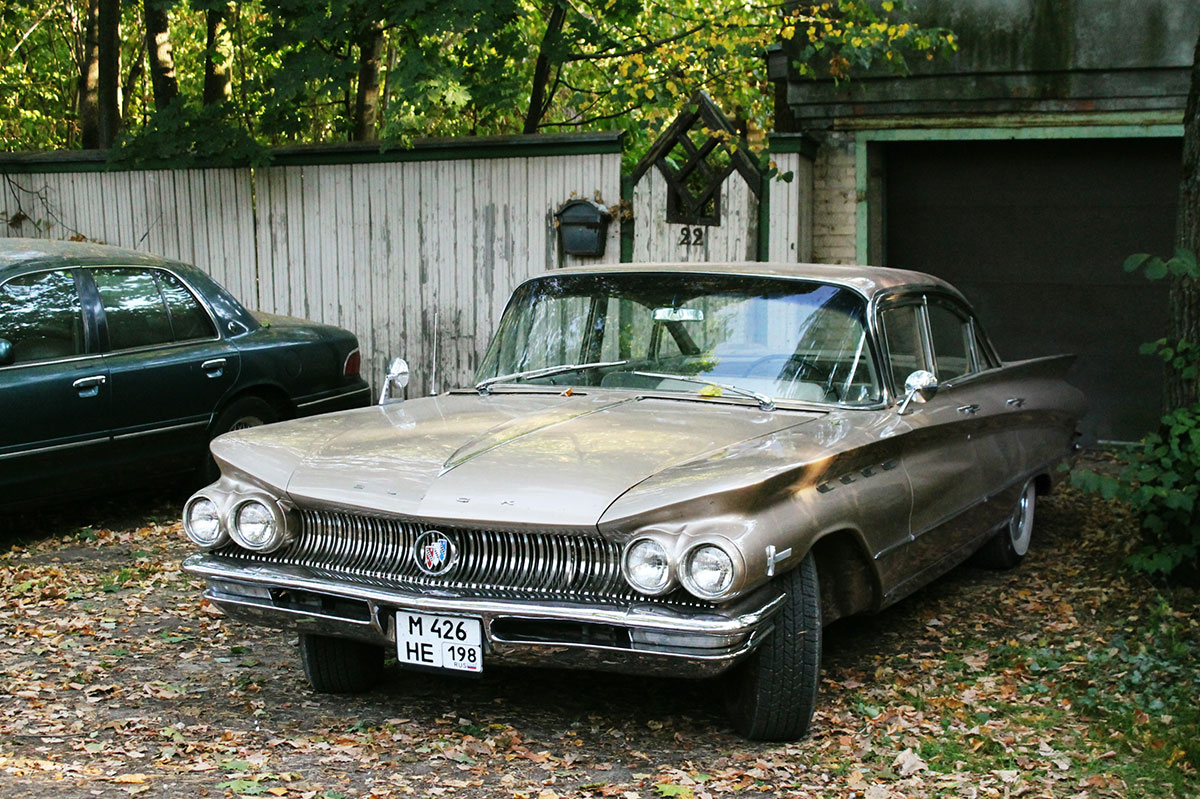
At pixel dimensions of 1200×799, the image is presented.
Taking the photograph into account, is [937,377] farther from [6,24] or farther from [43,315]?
[6,24]

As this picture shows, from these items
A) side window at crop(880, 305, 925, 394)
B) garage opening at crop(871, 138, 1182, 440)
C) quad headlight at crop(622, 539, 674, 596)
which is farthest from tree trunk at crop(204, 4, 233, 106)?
quad headlight at crop(622, 539, 674, 596)

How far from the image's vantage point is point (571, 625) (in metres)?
4.13

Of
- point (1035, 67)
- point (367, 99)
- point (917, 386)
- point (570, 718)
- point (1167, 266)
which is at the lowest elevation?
point (570, 718)

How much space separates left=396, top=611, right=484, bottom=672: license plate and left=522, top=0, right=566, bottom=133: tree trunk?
8.41m

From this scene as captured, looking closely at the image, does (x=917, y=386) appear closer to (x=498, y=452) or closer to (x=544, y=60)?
(x=498, y=452)

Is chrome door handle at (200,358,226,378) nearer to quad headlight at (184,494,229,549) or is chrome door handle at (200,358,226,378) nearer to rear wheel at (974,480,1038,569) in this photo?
quad headlight at (184,494,229,549)

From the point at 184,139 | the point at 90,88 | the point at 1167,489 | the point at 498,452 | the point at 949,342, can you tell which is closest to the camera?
the point at 498,452

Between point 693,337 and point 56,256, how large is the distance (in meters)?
4.09

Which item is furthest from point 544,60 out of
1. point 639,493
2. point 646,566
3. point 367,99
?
point 646,566

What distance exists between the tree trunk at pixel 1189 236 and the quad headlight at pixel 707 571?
11.6ft

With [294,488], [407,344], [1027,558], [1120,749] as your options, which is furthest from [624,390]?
[407,344]

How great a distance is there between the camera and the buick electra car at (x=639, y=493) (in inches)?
161

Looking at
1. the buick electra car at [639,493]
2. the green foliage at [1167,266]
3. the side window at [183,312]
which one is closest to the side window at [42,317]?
the side window at [183,312]

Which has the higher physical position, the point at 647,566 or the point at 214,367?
the point at 214,367
